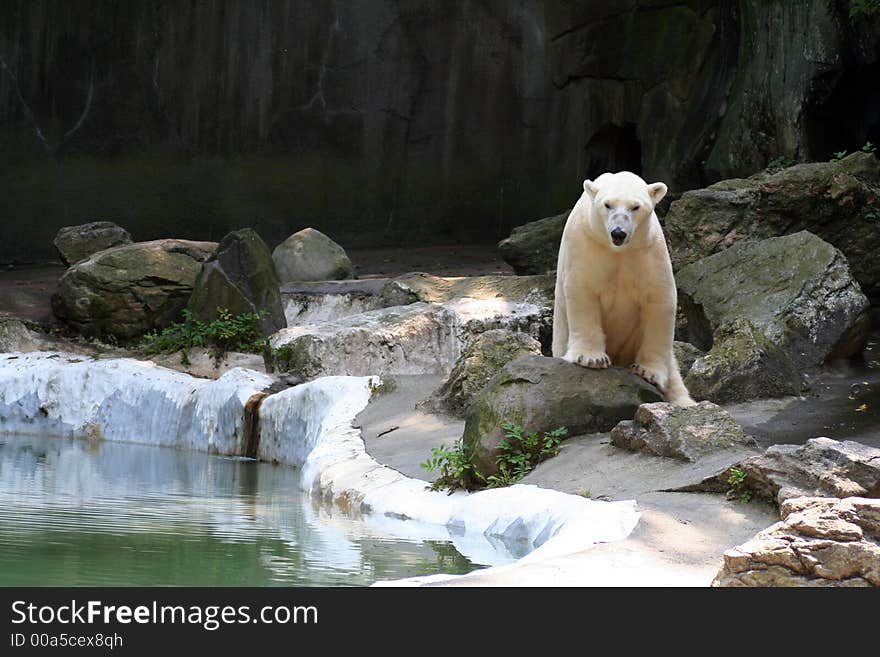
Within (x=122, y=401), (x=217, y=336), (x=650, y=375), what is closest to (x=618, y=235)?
(x=650, y=375)

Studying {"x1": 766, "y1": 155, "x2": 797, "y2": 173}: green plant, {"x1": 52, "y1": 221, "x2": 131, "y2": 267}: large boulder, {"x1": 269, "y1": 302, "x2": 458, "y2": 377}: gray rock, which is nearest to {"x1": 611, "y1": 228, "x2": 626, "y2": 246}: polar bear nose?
{"x1": 269, "y1": 302, "x2": 458, "y2": 377}: gray rock

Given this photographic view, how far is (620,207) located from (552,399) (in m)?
1.19

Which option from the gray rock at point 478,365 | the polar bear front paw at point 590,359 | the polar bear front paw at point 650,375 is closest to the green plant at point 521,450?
the polar bear front paw at point 590,359

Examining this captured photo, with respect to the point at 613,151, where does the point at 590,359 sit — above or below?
below

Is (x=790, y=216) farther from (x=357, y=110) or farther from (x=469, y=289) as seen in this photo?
(x=357, y=110)

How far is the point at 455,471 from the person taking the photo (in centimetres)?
697

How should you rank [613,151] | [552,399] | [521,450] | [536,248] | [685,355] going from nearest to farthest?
[521,450] < [552,399] < [685,355] < [536,248] < [613,151]

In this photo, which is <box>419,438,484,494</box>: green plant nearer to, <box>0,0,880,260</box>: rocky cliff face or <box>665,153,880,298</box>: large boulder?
<box>665,153,880,298</box>: large boulder

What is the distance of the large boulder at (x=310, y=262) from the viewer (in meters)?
14.4

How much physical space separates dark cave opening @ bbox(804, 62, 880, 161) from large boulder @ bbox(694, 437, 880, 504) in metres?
9.11

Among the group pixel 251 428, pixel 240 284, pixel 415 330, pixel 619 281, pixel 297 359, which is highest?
pixel 619 281

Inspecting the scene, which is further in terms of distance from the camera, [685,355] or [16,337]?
[16,337]

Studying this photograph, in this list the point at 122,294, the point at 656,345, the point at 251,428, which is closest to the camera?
the point at 656,345
